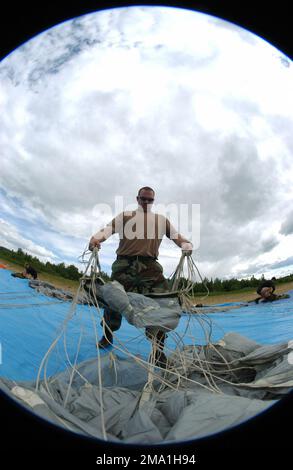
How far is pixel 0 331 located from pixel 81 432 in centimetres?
85

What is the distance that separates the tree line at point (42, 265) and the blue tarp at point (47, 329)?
0.39ft

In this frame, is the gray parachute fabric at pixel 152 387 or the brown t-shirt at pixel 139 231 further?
the brown t-shirt at pixel 139 231

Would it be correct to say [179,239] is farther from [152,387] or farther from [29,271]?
[29,271]

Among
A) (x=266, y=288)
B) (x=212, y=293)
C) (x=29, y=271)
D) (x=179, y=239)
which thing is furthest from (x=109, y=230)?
(x=266, y=288)

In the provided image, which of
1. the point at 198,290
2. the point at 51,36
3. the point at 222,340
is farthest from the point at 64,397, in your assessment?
the point at 51,36

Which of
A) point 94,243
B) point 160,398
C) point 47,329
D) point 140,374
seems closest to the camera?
point 160,398

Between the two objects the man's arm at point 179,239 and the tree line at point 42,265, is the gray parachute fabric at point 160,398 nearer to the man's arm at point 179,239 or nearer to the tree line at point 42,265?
the tree line at point 42,265

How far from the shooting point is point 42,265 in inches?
66.1

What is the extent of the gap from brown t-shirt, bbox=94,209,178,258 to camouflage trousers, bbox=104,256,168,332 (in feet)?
0.14

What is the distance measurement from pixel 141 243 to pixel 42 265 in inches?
23.1

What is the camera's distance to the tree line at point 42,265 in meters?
1.62

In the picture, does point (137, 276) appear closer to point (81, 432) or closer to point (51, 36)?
point (81, 432)

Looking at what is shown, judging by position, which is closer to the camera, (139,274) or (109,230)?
(109,230)

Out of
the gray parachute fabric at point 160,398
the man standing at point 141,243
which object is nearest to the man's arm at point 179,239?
the man standing at point 141,243
